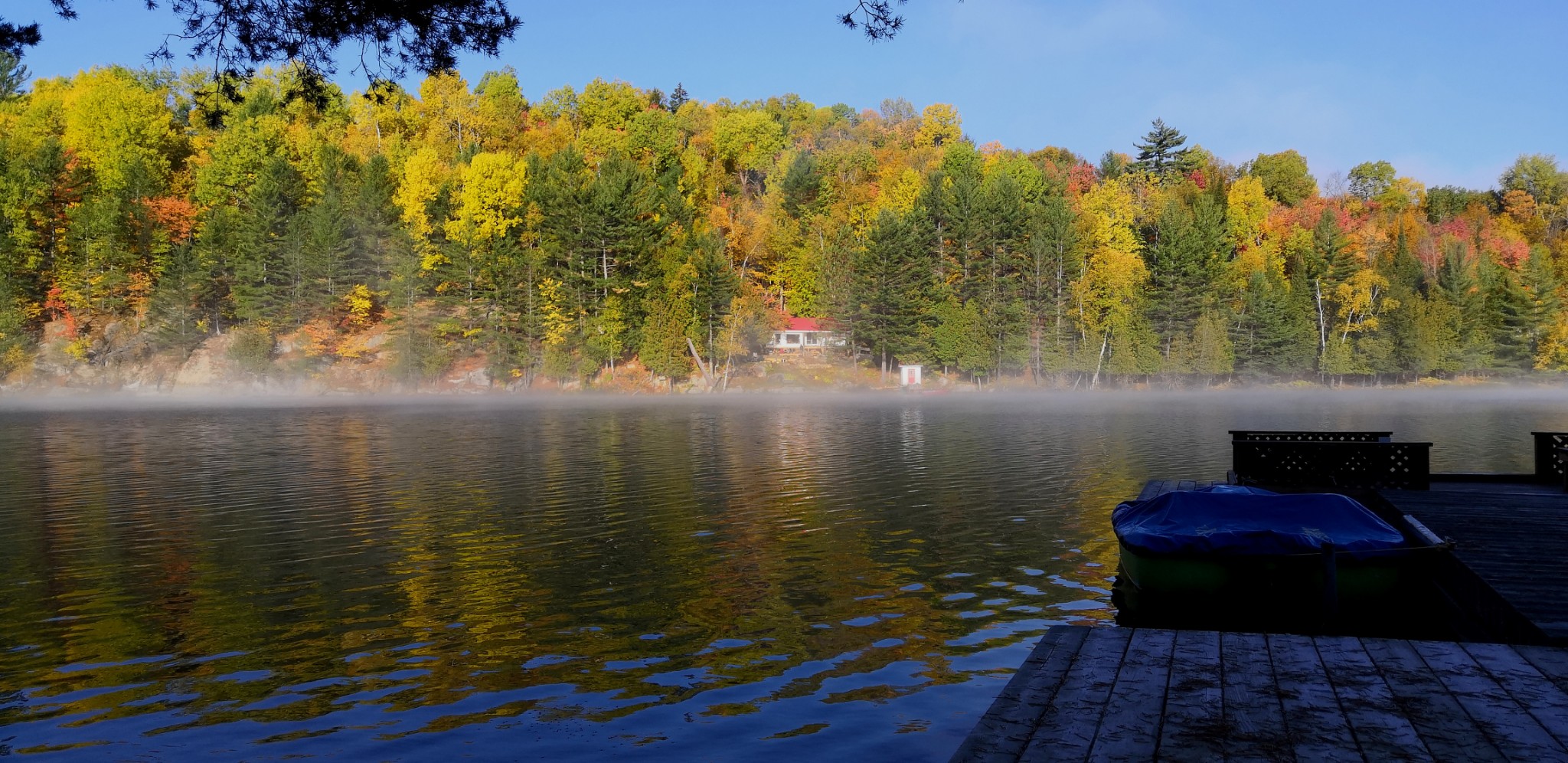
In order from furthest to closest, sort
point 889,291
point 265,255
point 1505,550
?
point 889,291
point 265,255
point 1505,550

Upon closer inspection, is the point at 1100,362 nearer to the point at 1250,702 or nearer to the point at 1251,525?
the point at 1251,525

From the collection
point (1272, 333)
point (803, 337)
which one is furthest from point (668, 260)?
point (1272, 333)

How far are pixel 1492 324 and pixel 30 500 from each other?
128020 mm

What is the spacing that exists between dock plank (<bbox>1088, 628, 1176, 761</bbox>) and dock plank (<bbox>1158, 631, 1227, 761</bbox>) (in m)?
0.06

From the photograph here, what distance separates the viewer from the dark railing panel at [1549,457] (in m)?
22.6

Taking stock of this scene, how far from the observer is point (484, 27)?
14555 mm

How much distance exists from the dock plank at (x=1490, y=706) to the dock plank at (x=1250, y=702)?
47.5 inches

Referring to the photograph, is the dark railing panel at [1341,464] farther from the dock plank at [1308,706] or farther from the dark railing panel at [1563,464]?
the dock plank at [1308,706]

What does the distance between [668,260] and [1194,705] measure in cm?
9523

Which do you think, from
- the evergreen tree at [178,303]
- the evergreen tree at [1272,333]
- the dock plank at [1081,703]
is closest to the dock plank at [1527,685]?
the dock plank at [1081,703]

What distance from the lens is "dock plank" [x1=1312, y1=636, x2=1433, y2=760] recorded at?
6.68 metres

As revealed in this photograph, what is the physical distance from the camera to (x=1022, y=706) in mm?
7656

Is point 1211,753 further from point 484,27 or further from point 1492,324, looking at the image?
point 1492,324

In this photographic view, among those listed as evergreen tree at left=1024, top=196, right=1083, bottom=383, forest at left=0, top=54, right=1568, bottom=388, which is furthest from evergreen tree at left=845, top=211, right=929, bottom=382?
evergreen tree at left=1024, top=196, right=1083, bottom=383
